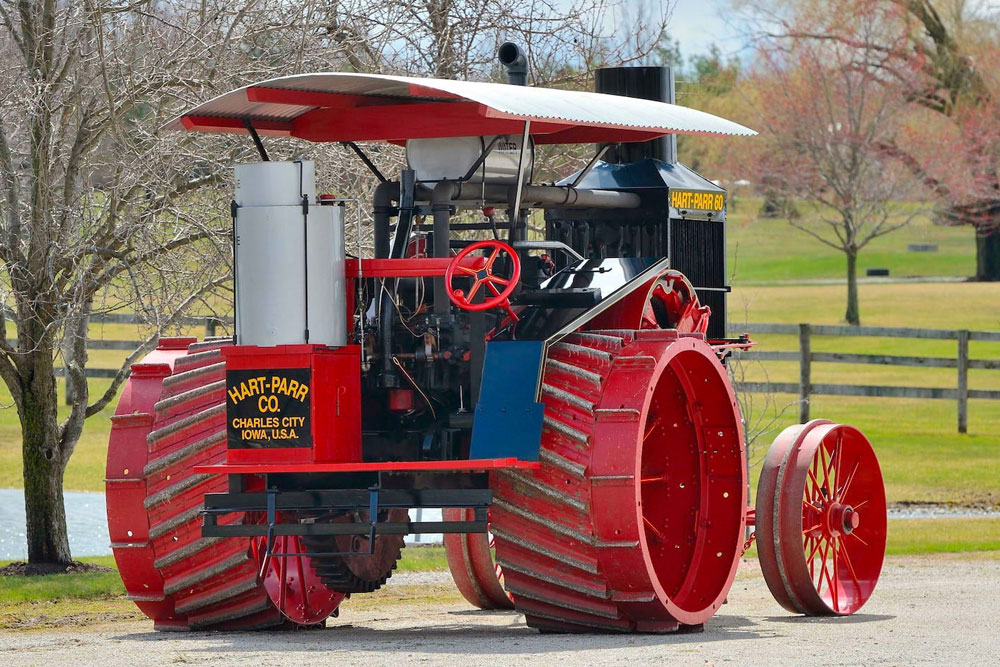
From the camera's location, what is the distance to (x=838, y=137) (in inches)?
1398

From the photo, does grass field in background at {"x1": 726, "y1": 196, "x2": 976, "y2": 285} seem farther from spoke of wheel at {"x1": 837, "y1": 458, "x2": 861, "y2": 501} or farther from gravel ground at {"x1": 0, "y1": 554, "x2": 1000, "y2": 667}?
gravel ground at {"x1": 0, "y1": 554, "x2": 1000, "y2": 667}

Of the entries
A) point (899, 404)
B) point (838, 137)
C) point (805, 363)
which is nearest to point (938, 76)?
point (838, 137)

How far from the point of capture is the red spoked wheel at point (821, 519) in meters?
9.12

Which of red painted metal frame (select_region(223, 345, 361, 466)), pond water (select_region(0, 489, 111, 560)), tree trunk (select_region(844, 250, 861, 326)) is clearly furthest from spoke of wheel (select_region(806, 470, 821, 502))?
tree trunk (select_region(844, 250, 861, 326))

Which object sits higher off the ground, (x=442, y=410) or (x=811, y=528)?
(x=442, y=410)

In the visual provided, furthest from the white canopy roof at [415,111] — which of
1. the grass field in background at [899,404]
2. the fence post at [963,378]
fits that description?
the fence post at [963,378]

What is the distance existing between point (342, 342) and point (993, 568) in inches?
268

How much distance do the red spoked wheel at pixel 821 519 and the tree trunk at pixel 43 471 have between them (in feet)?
19.3

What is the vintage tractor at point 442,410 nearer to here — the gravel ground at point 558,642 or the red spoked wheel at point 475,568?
the gravel ground at point 558,642

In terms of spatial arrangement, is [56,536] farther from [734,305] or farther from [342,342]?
[734,305]

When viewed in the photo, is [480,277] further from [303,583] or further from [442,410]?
[303,583]

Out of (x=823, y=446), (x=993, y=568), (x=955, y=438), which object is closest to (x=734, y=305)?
(x=955, y=438)

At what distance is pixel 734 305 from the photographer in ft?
122

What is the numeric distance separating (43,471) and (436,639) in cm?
582
